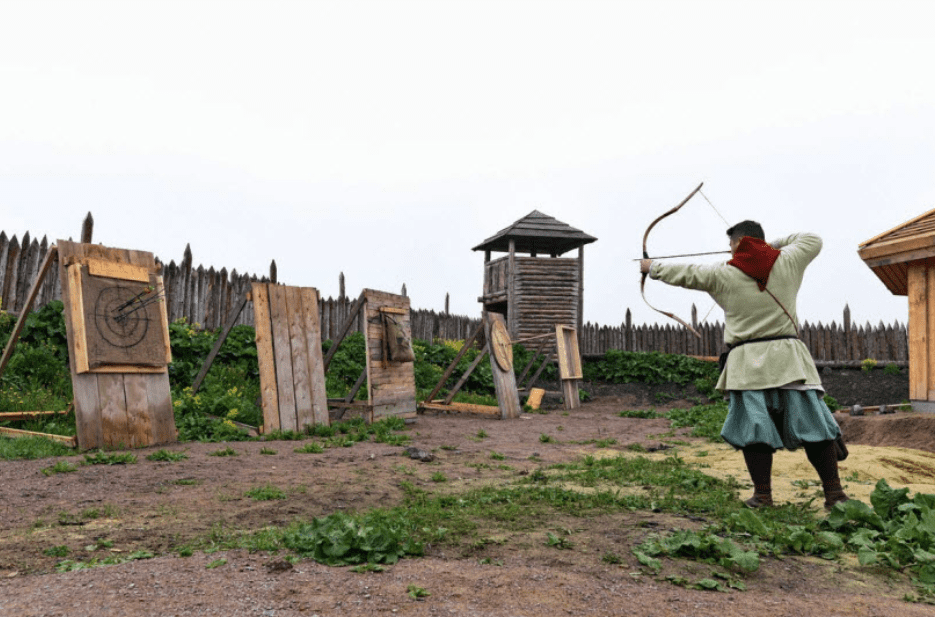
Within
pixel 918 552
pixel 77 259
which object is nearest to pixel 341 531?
pixel 918 552

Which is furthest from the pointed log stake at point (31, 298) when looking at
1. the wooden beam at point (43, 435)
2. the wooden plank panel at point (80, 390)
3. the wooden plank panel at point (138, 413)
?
the wooden plank panel at point (138, 413)

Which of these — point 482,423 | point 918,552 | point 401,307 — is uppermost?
point 401,307

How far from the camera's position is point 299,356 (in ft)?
29.0

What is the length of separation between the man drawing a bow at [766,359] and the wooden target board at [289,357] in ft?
18.0

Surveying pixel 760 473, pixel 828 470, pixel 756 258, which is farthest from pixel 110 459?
pixel 828 470

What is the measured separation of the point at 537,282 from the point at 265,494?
58.8 ft

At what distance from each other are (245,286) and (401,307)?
4.91 metres

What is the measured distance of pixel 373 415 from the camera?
31.9 ft

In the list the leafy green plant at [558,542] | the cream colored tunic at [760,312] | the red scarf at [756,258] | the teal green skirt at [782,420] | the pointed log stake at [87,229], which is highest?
the pointed log stake at [87,229]

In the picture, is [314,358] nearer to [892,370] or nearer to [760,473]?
[760,473]

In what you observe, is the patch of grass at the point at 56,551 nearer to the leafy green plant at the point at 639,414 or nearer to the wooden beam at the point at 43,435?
the wooden beam at the point at 43,435

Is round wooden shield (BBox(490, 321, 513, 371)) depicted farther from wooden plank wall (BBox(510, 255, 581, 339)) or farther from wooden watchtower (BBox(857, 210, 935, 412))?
wooden plank wall (BBox(510, 255, 581, 339))

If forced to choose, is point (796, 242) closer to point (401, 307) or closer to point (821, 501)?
point (821, 501)

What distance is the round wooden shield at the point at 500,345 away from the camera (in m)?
12.0
